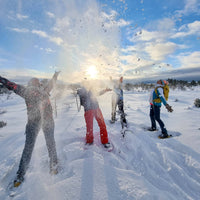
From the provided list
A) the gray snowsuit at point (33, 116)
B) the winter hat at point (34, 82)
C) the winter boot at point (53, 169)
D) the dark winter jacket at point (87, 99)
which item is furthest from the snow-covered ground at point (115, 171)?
the winter hat at point (34, 82)

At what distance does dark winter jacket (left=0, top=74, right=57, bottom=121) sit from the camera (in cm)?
206

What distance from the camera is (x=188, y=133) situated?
430cm

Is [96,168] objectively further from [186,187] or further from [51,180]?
[186,187]

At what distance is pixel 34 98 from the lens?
2170mm

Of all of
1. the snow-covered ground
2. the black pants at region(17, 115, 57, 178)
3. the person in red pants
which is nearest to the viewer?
the snow-covered ground

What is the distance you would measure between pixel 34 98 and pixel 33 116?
34 centimetres

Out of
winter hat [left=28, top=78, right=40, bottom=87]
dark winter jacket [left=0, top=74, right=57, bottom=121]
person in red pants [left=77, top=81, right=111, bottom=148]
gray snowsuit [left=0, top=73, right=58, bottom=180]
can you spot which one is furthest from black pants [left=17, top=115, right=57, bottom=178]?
person in red pants [left=77, top=81, right=111, bottom=148]

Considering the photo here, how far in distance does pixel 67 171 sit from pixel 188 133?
4.32 m

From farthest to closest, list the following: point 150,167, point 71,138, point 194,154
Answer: point 71,138 < point 194,154 < point 150,167

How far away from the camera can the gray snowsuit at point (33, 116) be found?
212cm

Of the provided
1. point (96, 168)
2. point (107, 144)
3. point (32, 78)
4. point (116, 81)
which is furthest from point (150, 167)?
point (116, 81)

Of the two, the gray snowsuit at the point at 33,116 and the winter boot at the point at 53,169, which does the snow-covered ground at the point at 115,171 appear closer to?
the winter boot at the point at 53,169

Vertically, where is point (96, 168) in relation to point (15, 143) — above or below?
above

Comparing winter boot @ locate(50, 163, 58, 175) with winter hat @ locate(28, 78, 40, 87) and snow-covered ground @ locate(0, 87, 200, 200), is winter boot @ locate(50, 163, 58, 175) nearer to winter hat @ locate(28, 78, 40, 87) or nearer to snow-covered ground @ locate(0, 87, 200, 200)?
snow-covered ground @ locate(0, 87, 200, 200)
